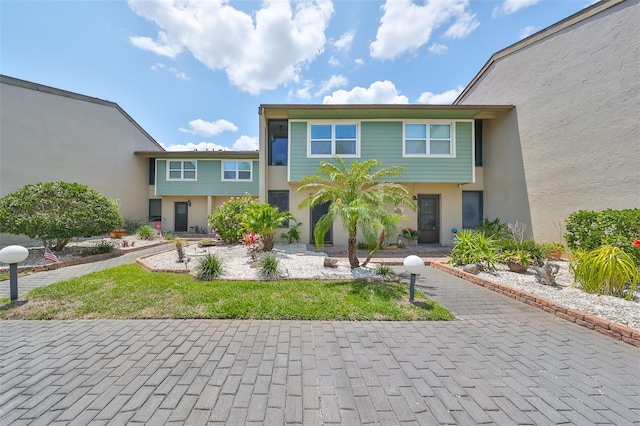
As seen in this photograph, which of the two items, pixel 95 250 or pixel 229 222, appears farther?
pixel 229 222

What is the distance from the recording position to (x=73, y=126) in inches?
484

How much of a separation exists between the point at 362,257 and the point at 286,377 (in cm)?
655

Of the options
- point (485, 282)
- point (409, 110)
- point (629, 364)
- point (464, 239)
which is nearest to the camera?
point (629, 364)

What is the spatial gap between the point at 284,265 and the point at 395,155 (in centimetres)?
692

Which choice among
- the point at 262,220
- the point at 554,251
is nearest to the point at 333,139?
the point at 262,220

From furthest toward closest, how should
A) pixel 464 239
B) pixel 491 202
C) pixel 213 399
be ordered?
pixel 491 202 → pixel 464 239 → pixel 213 399

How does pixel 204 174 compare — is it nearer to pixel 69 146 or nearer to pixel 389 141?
pixel 69 146

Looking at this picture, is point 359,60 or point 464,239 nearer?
point 464,239

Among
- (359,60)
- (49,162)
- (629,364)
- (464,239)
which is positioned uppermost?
(359,60)

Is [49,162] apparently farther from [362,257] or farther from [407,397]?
[407,397]

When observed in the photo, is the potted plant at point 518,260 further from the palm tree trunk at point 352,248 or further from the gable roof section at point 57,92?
the gable roof section at point 57,92

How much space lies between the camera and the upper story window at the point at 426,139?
10.0 meters

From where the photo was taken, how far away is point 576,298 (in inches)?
172

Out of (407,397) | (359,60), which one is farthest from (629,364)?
(359,60)
